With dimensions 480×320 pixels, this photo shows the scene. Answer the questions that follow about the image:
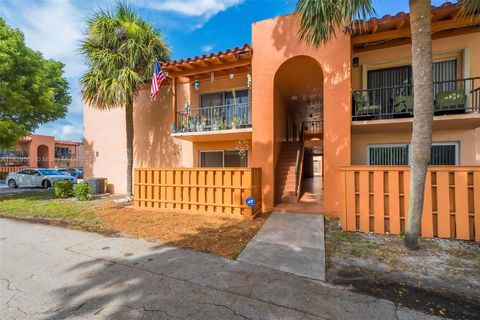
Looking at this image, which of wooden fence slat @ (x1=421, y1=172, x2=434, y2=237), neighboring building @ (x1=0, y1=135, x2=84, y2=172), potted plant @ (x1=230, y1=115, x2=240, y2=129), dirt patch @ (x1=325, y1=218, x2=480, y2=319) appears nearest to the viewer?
dirt patch @ (x1=325, y1=218, x2=480, y2=319)

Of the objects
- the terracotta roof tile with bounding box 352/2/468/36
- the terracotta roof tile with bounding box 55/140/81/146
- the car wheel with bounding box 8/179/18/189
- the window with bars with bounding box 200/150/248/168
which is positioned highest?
the terracotta roof tile with bounding box 352/2/468/36

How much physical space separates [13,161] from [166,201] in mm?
28530

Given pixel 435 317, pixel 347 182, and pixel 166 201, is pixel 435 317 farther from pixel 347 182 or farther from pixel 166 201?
pixel 166 201

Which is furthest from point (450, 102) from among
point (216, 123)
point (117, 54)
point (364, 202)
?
point (117, 54)

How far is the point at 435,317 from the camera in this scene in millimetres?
2734

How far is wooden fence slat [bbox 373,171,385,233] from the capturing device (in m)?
5.77

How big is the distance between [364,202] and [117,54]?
33.8 feet

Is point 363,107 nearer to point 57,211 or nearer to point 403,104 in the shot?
point 403,104

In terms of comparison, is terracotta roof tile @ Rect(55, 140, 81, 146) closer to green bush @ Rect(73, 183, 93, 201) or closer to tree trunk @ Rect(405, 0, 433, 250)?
green bush @ Rect(73, 183, 93, 201)

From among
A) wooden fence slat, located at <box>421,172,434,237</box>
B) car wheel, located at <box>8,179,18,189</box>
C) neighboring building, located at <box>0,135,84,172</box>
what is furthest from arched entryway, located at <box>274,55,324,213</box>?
neighboring building, located at <box>0,135,84,172</box>

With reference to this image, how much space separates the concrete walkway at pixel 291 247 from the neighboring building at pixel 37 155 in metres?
25.2

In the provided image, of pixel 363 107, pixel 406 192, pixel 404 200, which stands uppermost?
pixel 363 107

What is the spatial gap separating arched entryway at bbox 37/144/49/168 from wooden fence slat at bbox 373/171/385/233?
34.7 m

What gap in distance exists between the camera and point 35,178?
16.3 m
